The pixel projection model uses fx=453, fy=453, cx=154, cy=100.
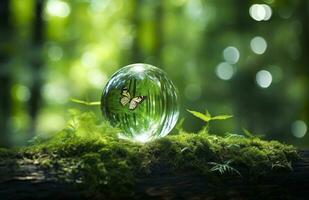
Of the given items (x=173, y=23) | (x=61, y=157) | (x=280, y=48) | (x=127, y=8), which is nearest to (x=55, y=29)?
(x=127, y=8)

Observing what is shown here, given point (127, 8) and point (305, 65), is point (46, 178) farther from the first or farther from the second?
point (127, 8)

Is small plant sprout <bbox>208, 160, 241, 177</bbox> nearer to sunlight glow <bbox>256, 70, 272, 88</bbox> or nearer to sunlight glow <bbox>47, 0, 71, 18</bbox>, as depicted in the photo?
sunlight glow <bbox>47, 0, 71, 18</bbox>

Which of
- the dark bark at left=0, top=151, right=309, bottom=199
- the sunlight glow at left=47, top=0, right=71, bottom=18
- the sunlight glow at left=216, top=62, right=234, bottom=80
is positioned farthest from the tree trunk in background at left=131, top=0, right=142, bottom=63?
the dark bark at left=0, top=151, right=309, bottom=199

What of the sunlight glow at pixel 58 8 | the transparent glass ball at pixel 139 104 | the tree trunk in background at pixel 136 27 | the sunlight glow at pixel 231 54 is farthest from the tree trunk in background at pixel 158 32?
the transparent glass ball at pixel 139 104

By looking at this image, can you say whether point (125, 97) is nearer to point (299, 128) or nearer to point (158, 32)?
point (158, 32)

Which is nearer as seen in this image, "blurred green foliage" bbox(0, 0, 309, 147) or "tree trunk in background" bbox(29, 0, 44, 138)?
"tree trunk in background" bbox(29, 0, 44, 138)

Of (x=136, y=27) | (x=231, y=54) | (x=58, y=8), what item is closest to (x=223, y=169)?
(x=136, y=27)
